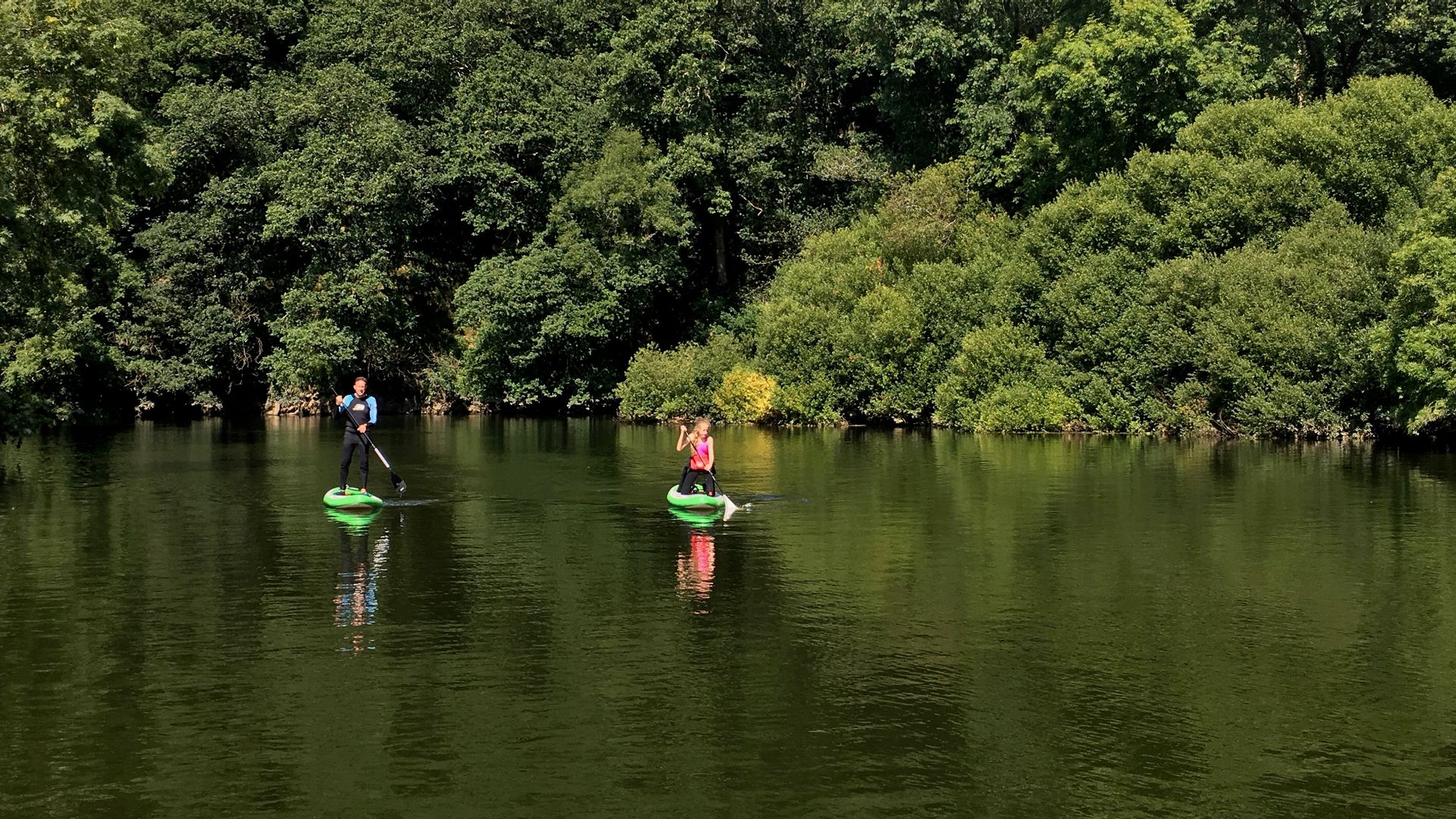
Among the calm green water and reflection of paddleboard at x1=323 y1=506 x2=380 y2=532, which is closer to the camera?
the calm green water

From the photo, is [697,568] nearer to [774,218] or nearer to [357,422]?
[357,422]

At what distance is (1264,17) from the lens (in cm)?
6347

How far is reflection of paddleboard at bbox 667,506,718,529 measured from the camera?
28422mm

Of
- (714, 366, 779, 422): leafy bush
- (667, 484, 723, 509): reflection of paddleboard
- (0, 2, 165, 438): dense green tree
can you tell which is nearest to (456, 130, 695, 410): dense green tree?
(714, 366, 779, 422): leafy bush

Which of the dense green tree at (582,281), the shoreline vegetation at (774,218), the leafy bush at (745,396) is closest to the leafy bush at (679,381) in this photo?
the shoreline vegetation at (774,218)

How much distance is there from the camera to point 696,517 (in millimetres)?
29453

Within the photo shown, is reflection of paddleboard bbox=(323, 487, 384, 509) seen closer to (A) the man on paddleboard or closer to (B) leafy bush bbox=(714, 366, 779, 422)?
(A) the man on paddleboard

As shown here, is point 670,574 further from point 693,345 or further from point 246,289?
point 246,289

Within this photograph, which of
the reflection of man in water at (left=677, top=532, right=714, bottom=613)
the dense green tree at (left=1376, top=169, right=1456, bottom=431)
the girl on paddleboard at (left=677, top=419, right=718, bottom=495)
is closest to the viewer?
the reflection of man in water at (left=677, top=532, right=714, bottom=613)

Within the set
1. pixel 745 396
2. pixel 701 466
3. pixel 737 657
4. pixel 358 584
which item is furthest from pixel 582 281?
pixel 737 657

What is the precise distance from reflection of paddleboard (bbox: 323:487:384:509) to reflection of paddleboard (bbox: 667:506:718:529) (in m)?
6.02

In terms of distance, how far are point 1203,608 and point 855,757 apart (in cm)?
812

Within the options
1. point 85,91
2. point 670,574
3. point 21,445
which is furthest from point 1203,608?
point 21,445

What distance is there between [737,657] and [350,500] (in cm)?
1550
